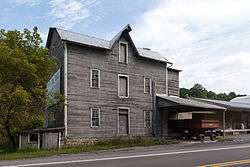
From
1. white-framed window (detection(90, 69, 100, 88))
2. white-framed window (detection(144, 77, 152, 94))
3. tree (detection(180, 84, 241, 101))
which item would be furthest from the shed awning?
tree (detection(180, 84, 241, 101))

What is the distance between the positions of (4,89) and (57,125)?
224 inches

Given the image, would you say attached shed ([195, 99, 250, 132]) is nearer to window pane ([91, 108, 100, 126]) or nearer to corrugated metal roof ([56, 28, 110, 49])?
corrugated metal roof ([56, 28, 110, 49])

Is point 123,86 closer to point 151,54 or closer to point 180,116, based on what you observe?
point 151,54

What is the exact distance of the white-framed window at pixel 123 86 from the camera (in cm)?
3353

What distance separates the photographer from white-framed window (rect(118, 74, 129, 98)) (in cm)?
3353

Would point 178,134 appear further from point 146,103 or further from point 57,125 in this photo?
point 57,125

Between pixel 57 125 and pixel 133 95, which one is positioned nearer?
pixel 57 125

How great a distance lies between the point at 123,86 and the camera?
111 ft

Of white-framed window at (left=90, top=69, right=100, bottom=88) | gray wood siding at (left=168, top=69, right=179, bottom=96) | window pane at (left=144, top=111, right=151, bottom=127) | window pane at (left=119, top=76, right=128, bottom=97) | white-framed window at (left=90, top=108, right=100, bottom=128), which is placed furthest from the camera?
gray wood siding at (left=168, top=69, right=179, bottom=96)

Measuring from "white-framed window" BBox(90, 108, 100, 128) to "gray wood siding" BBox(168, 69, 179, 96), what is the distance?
1017 cm

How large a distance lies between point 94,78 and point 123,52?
12.4 ft

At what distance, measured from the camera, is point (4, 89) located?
87.8 feet

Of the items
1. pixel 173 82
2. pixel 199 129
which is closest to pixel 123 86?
pixel 199 129

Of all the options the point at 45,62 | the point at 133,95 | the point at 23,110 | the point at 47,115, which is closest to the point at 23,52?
the point at 45,62
